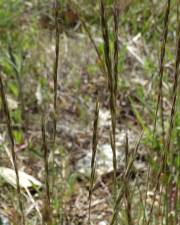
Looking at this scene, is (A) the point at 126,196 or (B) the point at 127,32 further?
(B) the point at 127,32

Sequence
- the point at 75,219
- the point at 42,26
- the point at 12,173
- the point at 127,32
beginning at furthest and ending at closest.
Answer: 1. the point at 42,26
2. the point at 127,32
3. the point at 75,219
4. the point at 12,173

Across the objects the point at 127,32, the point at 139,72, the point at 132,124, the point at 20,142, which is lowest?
the point at 20,142

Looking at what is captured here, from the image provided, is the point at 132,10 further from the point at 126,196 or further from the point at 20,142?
the point at 126,196

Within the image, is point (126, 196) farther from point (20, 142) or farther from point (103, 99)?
point (103, 99)

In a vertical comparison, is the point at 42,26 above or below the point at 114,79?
above

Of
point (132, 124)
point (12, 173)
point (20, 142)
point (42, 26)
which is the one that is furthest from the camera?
point (42, 26)

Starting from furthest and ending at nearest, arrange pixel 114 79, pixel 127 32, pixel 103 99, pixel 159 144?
pixel 127 32
pixel 103 99
pixel 159 144
pixel 114 79

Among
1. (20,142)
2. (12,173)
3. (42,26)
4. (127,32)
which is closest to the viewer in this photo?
(12,173)

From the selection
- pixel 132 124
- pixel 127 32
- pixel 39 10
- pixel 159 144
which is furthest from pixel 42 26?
pixel 159 144

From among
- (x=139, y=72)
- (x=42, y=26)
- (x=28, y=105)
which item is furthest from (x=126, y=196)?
(x=42, y=26)
